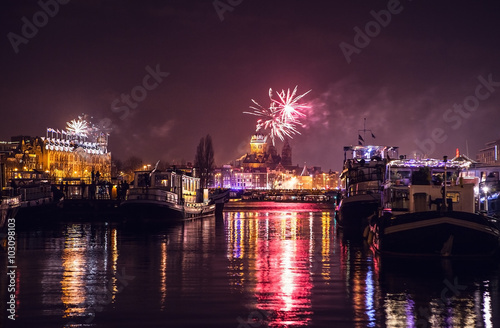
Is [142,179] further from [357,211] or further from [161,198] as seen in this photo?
[357,211]

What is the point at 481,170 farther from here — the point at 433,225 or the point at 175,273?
the point at 175,273

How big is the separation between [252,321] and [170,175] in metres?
48.1

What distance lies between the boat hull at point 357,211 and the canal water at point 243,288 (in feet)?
48.8

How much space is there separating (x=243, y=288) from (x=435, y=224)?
391 inches

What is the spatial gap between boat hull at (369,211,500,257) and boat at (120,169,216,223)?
3255 cm

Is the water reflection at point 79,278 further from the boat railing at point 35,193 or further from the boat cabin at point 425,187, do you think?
the boat railing at point 35,193

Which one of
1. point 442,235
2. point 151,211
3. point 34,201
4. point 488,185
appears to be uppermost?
point 488,185

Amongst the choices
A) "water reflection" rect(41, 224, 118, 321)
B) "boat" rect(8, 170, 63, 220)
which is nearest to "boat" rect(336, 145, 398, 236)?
"water reflection" rect(41, 224, 118, 321)

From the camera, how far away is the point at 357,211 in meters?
49.3

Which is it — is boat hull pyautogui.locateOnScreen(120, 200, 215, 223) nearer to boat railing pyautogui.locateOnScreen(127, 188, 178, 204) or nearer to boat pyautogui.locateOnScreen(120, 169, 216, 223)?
boat pyautogui.locateOnScreen(120, 169, 216, 223)

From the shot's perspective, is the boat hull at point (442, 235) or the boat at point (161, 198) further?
the boat at point (161, 198)

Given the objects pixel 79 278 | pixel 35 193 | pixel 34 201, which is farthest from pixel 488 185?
pixel 35 193

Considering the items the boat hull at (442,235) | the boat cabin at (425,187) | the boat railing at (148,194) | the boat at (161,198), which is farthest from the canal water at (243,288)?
the boat railing at (148,194)

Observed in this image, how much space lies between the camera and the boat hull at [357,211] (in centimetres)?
4770
